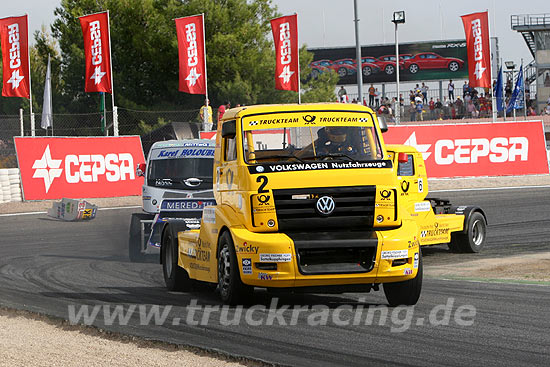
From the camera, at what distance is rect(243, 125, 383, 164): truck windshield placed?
939 centimetres

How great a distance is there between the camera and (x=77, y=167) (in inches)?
1003

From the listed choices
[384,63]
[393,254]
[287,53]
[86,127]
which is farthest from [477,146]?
[384,63]

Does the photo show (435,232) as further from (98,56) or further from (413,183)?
(98,56)

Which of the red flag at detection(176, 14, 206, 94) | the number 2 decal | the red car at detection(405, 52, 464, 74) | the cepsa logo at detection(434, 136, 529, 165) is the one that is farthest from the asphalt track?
the red car at detection(405, 52, 464, 74)

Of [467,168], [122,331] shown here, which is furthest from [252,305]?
[467,168]

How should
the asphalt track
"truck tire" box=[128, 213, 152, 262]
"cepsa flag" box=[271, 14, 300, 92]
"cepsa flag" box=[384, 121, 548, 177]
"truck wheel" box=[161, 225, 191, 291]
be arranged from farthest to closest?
"cepsa flag" box=[271, 14, 300, 92], "cepsa flag" box=[384, 121, 548, 177], "truck tire" box=[128, 213, 152, 262], "truck wheel" box=[161, 225, 191, 291], the asphalt track

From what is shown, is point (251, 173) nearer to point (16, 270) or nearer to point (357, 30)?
point (16, 270)

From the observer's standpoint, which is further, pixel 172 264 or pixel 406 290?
pixel 172 264

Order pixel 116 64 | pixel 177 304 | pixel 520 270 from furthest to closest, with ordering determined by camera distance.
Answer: pixel 116 64, pixel 520 270, pixel 177 304

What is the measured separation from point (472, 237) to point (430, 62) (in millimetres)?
53280

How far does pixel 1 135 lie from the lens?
26359 mm

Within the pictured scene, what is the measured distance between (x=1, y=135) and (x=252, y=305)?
1877 cm

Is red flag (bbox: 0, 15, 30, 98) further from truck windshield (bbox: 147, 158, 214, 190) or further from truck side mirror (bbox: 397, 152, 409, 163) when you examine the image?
truck side mirror (bbox: 397, 152, 409, 163)

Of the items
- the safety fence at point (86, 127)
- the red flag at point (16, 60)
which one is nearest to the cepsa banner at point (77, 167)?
the safety fence at point (86, 127)
